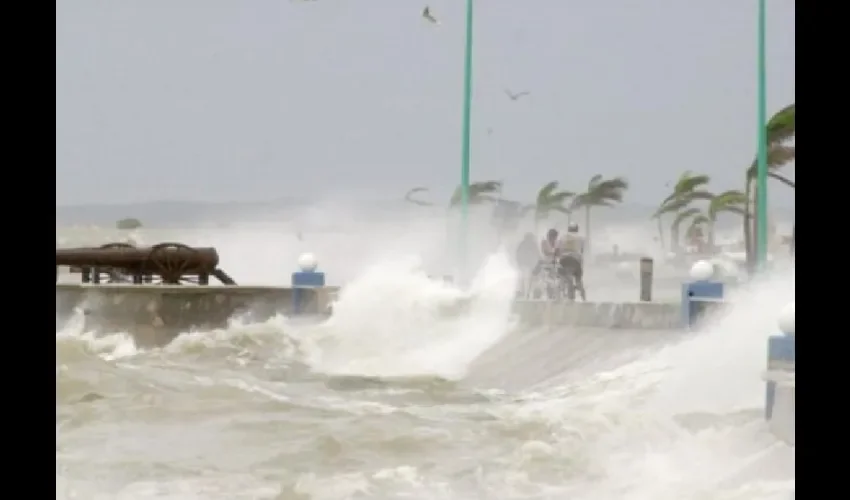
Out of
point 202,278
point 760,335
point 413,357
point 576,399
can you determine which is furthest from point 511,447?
point 202,278

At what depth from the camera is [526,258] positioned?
9.05 feet

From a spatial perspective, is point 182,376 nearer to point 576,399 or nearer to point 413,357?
point 413,357

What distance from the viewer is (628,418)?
8.29ft

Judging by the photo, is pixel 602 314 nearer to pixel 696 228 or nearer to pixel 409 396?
pixel 696 228

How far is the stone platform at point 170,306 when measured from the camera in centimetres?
294

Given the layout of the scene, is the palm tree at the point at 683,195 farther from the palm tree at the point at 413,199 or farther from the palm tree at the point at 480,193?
the palm tree at the point at 413,199

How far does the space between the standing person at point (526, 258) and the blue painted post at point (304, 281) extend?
60cm

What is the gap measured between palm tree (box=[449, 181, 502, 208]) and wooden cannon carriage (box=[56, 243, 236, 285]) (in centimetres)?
77

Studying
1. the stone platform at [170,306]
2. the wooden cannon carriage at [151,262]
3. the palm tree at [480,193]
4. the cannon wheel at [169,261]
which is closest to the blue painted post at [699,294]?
the palm tree at [480,193]

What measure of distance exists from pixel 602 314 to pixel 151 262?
4.81 feet

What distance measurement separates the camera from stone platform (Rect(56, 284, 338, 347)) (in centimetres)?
294

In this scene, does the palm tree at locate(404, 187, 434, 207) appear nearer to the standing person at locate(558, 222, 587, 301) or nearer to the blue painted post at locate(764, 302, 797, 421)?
the standing person at locate(558, 222, 587, 301)
